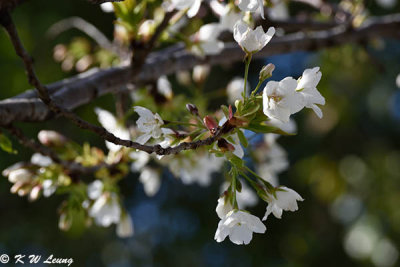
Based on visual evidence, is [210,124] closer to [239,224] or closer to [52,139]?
[239,224]

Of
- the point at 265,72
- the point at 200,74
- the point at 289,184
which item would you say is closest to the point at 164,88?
the point at 200,74

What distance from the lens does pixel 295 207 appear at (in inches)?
27.9

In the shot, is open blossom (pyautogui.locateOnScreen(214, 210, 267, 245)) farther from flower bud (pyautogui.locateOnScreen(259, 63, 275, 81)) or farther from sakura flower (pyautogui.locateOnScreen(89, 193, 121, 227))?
sakura flower (pyautogui.locateOnScreen(89, 193, 121, 227))

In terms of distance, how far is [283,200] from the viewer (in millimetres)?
714

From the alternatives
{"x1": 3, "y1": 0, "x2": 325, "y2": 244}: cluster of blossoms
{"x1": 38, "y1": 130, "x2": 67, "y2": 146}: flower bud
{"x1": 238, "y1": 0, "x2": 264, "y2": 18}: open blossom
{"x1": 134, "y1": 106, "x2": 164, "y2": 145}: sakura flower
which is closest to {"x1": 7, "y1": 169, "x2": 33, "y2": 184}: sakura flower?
{"x1": 3, "y1": 0, "x2": 325, "y2": 244}: cluster of blossoms

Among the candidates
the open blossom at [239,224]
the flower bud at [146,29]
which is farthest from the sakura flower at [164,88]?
the open blossom at [239,224]

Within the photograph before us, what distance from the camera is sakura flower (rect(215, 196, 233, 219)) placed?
709 millimetres

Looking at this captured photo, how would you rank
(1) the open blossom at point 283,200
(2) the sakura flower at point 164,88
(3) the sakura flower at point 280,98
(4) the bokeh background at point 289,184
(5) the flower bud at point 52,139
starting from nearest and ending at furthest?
(3) the sakura flower at point 280,98 < (1) the open blossom at point 283,200 < (5) the flower bud at point 52,139 < (2) the sakura flower at point 164,88 < (4) the bokeh background at point 289,184

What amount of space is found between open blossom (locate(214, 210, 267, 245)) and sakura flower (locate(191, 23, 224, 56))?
1.58 feet

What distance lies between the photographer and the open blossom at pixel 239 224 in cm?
68

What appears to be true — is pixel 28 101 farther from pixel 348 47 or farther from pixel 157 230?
pixel 157 230

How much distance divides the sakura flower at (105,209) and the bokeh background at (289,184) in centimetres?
126

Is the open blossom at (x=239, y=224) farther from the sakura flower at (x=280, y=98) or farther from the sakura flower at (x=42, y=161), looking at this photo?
the sakura flower at (x=42, y=161)

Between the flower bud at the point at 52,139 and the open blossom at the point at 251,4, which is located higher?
the open blossom at the point at 251,4
